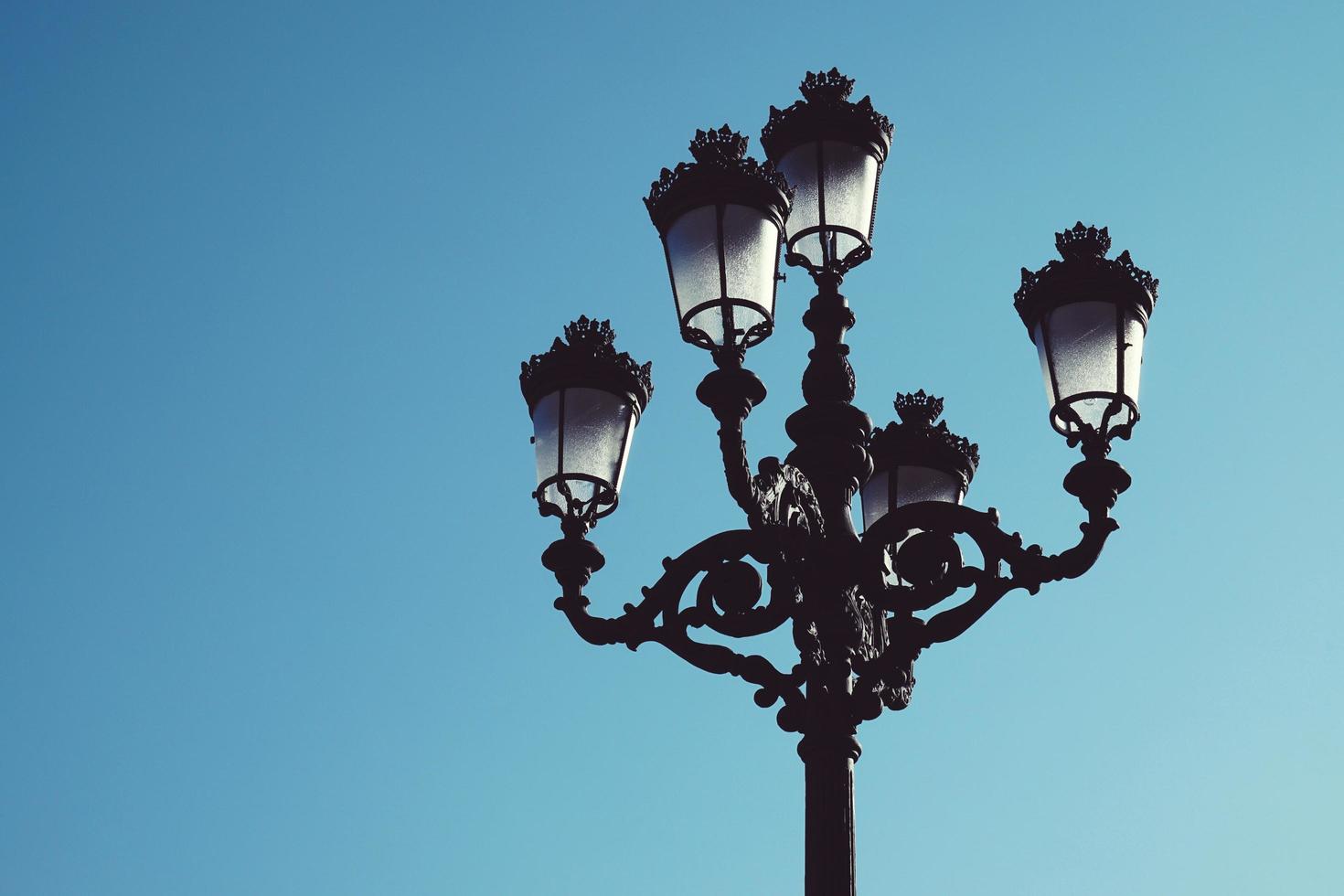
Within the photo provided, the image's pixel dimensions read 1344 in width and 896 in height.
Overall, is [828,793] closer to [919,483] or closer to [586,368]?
[586,368]

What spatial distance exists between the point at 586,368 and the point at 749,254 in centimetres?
81

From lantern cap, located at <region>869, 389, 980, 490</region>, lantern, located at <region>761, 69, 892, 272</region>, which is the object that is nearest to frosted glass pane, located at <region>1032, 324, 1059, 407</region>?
lantern, located at <region>761, 69, 892, 272</region>

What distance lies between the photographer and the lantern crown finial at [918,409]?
25.2 ft

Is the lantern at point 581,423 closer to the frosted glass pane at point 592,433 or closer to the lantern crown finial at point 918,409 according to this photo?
the frosted glass pane at point 592,433

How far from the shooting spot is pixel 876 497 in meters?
7.66

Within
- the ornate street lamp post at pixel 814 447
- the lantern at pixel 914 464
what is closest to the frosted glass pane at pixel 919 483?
the lantern at pixel 914 464

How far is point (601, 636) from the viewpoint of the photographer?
6.02m

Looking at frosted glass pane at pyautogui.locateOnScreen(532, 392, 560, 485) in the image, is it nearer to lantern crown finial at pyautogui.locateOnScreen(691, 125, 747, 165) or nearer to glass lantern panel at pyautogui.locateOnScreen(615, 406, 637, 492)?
glass lantern panel at pyautogui.locateOnScreen(615, 406, 637, 492)

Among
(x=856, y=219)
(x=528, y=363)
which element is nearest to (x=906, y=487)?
(x=856, y=219)

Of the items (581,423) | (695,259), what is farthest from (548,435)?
(695,259)

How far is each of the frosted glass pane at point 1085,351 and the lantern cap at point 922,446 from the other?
1463mm

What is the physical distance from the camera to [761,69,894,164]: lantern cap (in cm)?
662

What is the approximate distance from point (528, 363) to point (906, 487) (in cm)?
200

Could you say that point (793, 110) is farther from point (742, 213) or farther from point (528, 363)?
point (528, 363)
